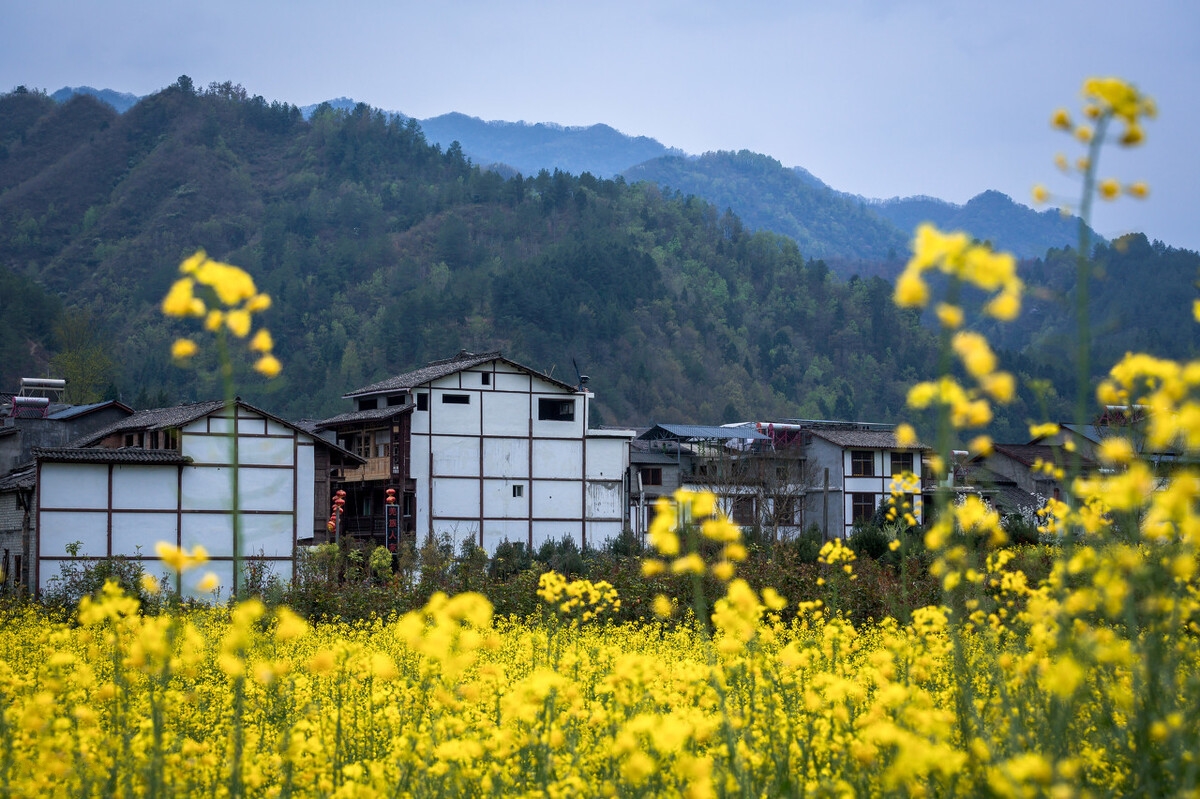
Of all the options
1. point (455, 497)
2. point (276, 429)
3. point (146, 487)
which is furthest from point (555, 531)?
point (146, 487)

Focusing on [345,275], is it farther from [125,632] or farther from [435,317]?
[125,632]

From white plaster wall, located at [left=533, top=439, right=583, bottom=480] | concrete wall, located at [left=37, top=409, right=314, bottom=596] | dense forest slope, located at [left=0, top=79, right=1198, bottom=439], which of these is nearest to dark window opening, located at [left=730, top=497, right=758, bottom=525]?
white plaster wall, located at [left=533, top=439, right=583, bottom=480]

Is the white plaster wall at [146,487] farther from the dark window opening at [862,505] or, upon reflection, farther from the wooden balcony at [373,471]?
the dark window opening at [862,505]

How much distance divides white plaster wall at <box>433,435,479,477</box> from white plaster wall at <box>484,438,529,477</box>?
1.25 feet

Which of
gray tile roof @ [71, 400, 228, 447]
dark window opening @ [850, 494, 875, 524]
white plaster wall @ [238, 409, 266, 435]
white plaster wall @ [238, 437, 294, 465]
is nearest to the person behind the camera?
gray tile roof @ [71, 400, 228, 447]

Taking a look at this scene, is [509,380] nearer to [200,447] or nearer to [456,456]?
[456,456]

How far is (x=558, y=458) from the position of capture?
36875mm

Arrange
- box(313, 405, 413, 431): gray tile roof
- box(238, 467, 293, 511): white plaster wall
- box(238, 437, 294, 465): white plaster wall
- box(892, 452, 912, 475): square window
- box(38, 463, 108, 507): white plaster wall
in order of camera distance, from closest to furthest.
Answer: box(38, 463, 108, 507): white plaster wall
box(238, 437, 294, 465): white plaster wall
box(238, 467, 293, 511): white plaster wall
box(313, 405, 413, 431): gray tile roof
box(892, 452, 912, 475): square window

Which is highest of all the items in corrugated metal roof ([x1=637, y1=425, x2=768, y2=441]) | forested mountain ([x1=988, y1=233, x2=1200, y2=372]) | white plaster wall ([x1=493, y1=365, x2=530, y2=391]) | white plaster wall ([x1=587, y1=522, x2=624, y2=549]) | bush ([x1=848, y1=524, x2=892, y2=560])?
forested mountain ([x1=988, y1=233, x2=1200, y2=372])

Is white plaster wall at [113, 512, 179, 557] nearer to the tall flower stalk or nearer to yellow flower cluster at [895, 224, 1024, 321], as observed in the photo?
the tall flower stalk

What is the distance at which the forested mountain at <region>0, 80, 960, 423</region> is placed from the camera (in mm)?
80500

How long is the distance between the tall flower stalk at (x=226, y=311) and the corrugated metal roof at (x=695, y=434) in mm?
42050

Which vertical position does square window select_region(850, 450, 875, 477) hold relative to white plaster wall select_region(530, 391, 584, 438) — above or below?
below

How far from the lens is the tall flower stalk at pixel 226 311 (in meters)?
3.59
